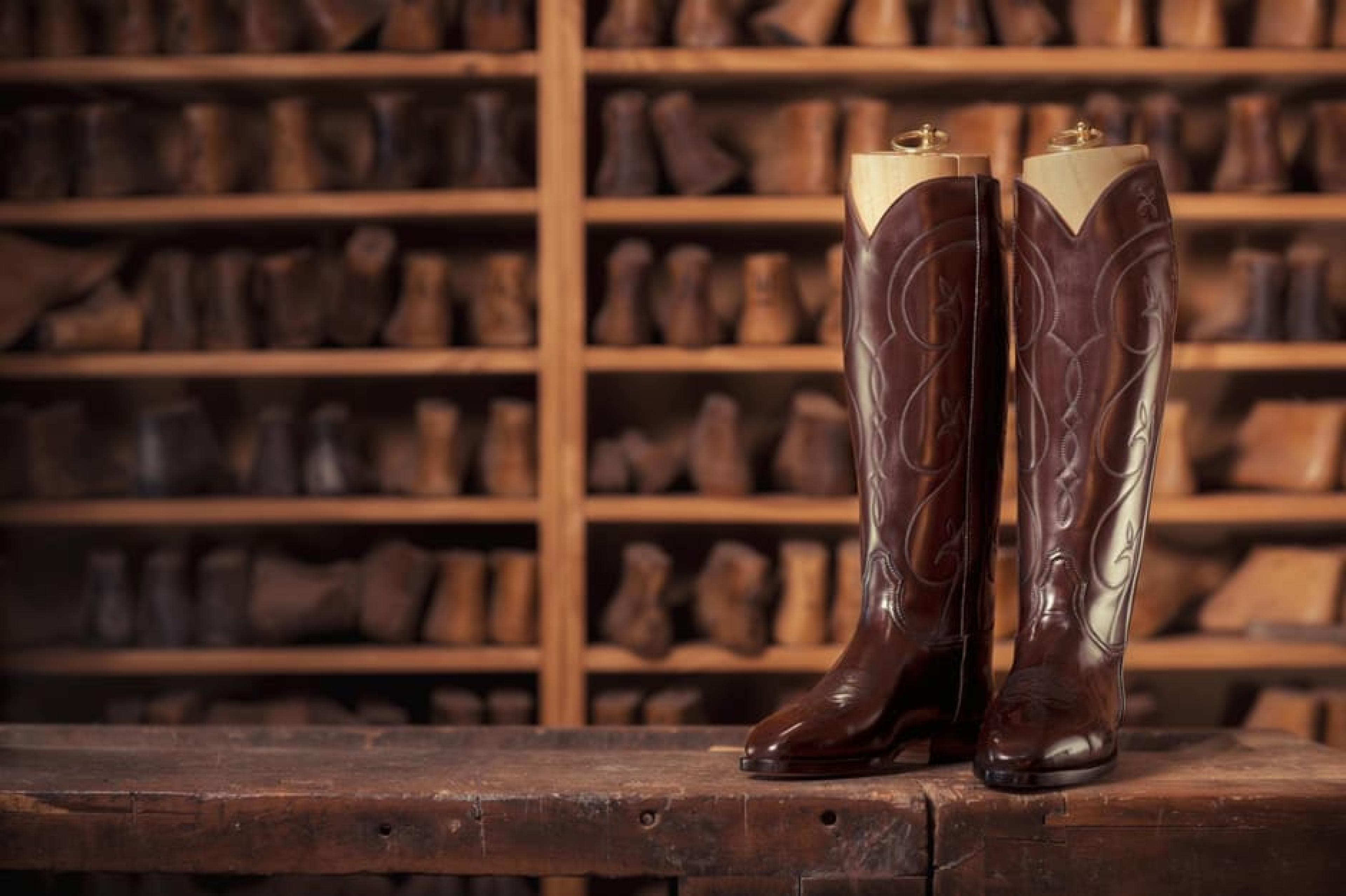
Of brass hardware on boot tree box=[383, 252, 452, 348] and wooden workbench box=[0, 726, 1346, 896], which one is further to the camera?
brass hardware on boot tree box=[383, 252, 452, 348]

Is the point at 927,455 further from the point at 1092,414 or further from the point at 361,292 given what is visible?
the point at 361,292

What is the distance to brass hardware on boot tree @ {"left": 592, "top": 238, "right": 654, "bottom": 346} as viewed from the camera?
2680 mm

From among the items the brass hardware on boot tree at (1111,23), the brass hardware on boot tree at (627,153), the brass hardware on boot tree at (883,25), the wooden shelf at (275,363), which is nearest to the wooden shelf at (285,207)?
the brass hardware on boot tree at (627,153)

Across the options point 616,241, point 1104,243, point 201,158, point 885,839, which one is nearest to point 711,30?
point 616,241

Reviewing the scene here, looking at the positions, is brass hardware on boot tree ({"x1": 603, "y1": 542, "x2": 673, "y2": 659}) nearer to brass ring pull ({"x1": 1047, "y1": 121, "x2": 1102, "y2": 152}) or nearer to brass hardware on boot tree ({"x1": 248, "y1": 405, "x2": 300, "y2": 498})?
brass hardware on boot tree ({"x1": 248, "y1": 405, "x2": 300, "y2": 498})

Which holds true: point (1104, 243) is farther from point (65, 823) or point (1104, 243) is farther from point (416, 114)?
point (416, 114)

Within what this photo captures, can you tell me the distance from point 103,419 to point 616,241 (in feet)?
3.85

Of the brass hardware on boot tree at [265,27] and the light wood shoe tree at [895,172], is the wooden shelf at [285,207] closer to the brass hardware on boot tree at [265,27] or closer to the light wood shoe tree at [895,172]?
the brass hardware on boot tree at [265,27]

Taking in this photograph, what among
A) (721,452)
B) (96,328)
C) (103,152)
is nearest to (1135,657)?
(721,452)

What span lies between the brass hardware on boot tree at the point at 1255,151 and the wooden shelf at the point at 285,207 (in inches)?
52.7

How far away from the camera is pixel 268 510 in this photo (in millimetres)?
2719

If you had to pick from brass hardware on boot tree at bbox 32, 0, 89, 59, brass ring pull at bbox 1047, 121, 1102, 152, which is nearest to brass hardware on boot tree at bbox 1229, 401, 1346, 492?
brass ring pull at bbox 1047, 121, 1102, 152

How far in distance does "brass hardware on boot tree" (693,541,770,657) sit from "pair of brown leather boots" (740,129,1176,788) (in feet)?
4.22

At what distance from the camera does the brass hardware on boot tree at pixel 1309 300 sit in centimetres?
271
